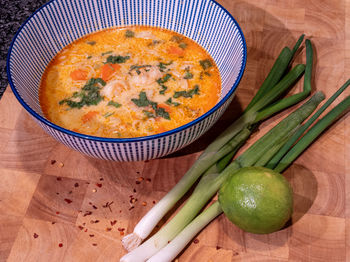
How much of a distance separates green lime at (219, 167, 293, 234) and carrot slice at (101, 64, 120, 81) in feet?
2.89

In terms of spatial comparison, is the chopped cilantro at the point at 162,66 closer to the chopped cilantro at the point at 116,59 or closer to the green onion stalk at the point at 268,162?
the chopped cilantro at the point at 116,59

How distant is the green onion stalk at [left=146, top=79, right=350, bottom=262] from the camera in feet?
5.95

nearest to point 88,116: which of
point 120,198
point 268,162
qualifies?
point 120,198

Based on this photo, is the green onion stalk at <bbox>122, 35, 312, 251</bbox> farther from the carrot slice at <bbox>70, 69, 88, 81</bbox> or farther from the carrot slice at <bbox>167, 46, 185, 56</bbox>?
the carrot slice at <bbox>70, 69, 88, 81</bbox>

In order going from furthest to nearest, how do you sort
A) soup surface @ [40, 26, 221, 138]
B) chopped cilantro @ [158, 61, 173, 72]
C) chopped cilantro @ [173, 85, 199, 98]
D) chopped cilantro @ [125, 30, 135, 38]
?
1. chopped cilantro @ [125, 30, 135, 38]
2. chopped cilantro @ [158, 61, 173, 72]
3. chopped cilantro @ [173, 85, 199, 98]
4. soup surface @ [40, 26, 221, 138]

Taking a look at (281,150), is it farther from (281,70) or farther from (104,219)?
(104,219)

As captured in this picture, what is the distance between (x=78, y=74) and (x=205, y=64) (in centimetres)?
69

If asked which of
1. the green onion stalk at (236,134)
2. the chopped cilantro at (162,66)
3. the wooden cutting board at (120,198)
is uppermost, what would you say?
the chopped cilantro at (162,66)

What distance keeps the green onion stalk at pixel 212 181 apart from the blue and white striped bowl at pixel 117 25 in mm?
245

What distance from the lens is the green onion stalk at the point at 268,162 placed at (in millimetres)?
1812

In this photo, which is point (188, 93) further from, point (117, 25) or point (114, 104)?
point (117, 25)

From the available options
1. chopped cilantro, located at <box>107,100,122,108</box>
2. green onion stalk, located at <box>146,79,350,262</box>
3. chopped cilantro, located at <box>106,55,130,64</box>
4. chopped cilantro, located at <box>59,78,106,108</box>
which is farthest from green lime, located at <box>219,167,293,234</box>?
chopped cilantro, located at <box>106,55,130,64</box>

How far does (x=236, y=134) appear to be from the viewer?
2.16m

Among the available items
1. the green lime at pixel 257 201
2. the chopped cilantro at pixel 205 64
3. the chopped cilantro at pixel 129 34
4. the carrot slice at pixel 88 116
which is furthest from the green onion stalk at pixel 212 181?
the chopped cilantro at pixel 129 34
